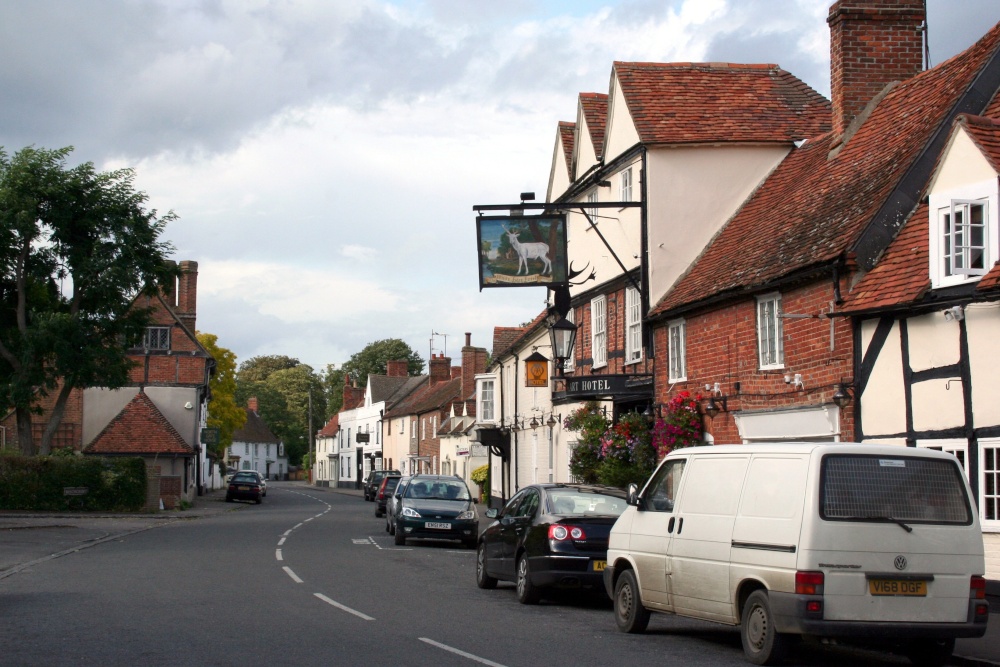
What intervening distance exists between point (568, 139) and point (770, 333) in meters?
13.7

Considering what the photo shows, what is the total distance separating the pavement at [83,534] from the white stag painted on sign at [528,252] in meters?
10.7

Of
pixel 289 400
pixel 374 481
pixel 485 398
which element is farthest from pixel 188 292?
pixel 289 400

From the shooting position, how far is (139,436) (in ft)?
158

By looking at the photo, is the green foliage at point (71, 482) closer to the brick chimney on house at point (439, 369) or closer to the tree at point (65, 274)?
the tree at point (65, 274)

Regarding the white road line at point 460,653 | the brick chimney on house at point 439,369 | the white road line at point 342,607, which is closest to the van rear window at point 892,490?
Answer: the white road line at point 460,653

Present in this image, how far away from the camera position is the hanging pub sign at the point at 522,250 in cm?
2325

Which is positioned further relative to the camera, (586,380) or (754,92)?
(754,92)

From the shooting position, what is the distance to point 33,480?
41031 mm

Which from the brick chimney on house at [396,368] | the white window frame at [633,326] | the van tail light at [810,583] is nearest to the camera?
the van tail light at [810,583]

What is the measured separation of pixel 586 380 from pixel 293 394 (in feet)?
391

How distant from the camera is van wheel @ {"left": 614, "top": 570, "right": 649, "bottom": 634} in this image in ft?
40.9

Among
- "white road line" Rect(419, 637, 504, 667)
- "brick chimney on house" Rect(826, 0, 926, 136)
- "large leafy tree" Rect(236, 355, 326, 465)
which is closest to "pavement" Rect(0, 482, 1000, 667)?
"white road line" Rect(419, 637, 504, 667)

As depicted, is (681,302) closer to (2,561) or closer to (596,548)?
(596,548)

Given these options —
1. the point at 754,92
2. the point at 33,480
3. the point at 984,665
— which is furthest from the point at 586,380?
the point at 33,480
